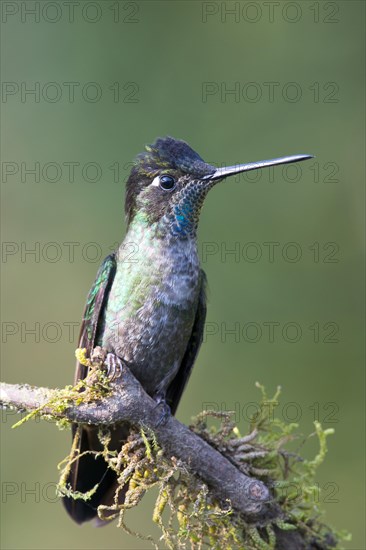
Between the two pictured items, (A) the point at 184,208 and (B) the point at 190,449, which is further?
(A) the point at 184,208

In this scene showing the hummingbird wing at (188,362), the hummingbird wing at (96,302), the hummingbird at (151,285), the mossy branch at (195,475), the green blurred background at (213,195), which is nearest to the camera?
the mossy branch at (195,475)

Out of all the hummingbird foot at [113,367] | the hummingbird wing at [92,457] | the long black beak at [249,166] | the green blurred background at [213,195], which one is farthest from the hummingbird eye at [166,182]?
the green blurred background at [213,195]

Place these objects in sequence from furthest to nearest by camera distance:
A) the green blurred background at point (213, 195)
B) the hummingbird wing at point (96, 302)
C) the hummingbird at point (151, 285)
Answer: the green blurred background at point (213, 195) < the hummingbird wing at point (96, 302) < the hummingbird at point (151, 285)

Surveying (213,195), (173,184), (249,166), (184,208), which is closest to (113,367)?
(184,208)

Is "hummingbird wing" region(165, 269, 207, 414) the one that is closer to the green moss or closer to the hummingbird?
the hummingbird

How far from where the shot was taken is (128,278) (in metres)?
4.06

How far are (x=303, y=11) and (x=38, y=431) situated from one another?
469 centimetres

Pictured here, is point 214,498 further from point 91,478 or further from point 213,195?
point 213,195

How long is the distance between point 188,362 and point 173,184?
109 cm

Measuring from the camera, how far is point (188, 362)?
4516 mm

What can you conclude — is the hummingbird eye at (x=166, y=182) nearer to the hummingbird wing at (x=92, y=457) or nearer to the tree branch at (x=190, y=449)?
the hummingbird wing at (x=92, y=457)

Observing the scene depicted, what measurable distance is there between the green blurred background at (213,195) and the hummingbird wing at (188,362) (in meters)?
1.76

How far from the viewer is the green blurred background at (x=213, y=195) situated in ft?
21.1

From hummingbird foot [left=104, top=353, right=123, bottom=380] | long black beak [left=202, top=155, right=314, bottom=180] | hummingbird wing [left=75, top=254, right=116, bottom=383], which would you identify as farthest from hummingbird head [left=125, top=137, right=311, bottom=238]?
hummingbird foot [left=104, top=353, right=123, bottom=380]
